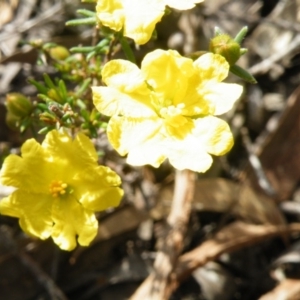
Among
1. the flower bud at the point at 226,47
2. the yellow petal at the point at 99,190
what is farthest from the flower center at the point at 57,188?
the flower bud at the point at 226,47

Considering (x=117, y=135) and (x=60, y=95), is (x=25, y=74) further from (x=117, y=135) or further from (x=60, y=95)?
(x=117, y=135)

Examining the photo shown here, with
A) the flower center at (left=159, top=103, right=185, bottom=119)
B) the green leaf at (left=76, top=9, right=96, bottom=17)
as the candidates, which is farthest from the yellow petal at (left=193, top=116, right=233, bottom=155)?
the green leaf at (left=76, top=9, right=96, bottom=17)

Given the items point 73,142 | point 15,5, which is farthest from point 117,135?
point 15,5

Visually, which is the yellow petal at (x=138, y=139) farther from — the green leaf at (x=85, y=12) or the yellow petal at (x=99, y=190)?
the green leaf at (x=85, y=12)

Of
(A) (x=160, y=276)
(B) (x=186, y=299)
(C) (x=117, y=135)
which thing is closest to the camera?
(C) (x=117, y=135)

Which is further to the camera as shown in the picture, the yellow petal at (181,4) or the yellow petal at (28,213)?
the yellow petal at (28,213)

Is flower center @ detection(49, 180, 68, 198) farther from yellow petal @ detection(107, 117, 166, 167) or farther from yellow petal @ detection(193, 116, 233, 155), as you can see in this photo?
yellow petal @ detection(193, 116, 233, 155)
